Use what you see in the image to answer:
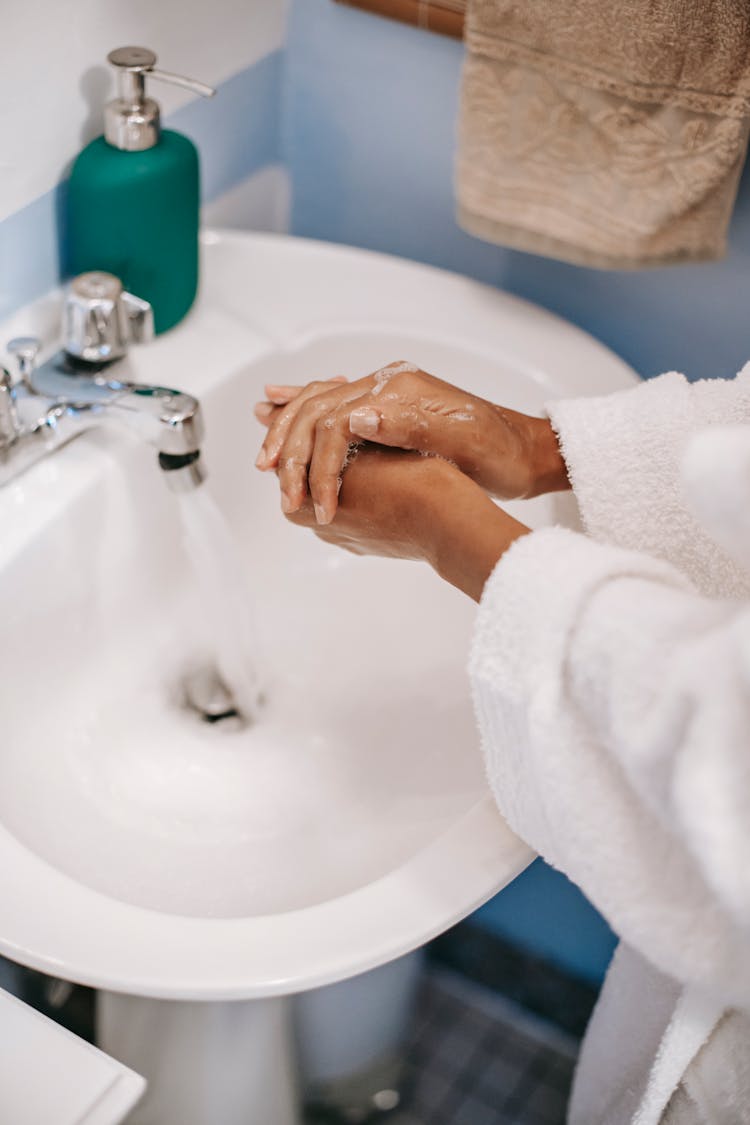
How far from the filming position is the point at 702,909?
1.79 ft

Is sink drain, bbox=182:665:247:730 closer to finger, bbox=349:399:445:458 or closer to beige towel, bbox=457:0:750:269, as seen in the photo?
finger, bbox=349:399:445:458

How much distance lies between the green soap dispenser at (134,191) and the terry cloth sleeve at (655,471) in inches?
14.7

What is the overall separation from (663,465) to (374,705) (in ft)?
1.06

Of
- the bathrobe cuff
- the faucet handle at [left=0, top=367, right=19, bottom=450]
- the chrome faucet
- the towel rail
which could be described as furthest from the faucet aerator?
the towel rail

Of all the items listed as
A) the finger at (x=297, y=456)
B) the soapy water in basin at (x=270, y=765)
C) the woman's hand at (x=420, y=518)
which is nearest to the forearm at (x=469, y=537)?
the woman's hand at (x=420, y=518)

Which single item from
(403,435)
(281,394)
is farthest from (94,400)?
(403,435)

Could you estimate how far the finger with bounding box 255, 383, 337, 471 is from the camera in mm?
787

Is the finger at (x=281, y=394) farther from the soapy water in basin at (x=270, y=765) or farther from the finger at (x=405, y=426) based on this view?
the soapy water in basin at (x=270, y=765)

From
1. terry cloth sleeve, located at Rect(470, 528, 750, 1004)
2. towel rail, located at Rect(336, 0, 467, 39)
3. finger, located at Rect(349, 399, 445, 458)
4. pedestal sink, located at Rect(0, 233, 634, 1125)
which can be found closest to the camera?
terry cloth sleeve, located at Rect(470, 528, 750, 1004)

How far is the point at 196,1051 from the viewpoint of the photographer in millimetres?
829

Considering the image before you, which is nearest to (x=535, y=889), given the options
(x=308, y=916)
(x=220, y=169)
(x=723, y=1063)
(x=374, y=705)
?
(x=374, y=705)

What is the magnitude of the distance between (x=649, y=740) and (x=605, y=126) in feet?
1.93

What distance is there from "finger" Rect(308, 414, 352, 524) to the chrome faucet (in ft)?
0.36

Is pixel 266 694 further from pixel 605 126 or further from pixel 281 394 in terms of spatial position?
pixel 605 126
